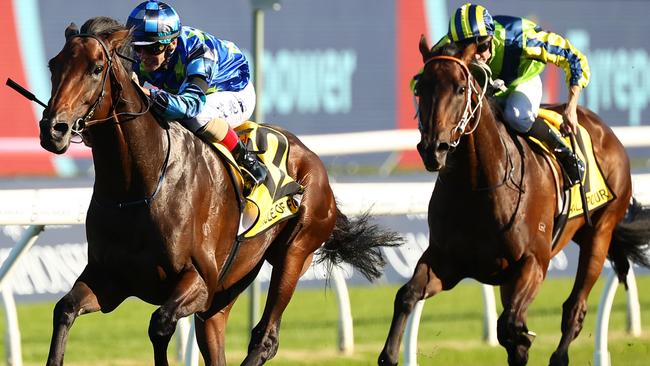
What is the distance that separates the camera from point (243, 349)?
7504 mm

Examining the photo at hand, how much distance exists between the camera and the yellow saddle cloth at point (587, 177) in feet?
20.8

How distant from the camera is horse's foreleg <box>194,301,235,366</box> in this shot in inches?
224

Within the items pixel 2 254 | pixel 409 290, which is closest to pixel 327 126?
pixel 2 254

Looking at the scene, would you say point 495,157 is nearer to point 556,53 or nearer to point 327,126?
point 556,53

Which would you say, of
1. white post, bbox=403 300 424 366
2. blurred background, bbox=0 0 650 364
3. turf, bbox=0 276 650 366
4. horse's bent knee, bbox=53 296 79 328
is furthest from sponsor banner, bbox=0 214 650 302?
horse's bent knee, bbox=53 296 79 328

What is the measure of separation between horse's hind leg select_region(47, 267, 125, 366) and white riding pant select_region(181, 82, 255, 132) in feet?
2.54

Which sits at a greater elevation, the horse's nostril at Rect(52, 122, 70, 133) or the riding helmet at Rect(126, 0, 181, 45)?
the riding helmet at Rect(126, 0, 181, 45)

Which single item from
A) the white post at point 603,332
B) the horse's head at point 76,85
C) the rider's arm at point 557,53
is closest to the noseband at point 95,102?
the horse's head at point 76,85

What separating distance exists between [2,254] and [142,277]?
408 cm

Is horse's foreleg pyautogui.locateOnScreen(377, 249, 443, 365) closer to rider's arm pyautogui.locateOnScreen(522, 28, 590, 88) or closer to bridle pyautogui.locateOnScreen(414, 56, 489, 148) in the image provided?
bridle pyautogui.locateOnScreen(414, 56, 489, 148)

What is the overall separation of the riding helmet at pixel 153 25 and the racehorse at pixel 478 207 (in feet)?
3.50

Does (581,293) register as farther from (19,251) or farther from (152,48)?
(19,251)

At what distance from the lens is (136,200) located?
Result: 15.8 feet

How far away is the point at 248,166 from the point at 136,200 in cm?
78
